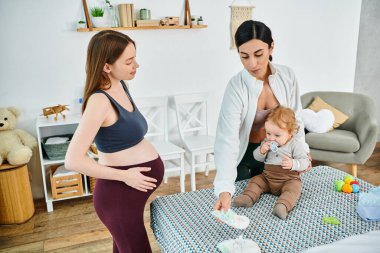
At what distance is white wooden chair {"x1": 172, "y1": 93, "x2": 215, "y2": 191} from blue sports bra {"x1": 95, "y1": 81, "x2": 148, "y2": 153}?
6.07 feet

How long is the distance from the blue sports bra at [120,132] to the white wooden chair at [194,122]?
6.07 ft

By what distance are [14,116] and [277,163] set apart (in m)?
2.21

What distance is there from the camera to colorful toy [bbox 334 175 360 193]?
1831mm

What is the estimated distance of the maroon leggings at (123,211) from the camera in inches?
55.6

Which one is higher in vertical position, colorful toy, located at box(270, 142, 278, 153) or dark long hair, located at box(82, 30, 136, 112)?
dark long hair, located at box(82, 30, 136, 112)

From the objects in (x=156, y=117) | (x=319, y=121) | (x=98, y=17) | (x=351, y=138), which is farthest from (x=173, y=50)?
(x=351, y=138)

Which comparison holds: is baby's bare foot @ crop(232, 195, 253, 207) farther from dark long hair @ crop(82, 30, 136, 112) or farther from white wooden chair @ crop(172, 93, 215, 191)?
white wooden chair @ crop(172, 93, 215, 191)

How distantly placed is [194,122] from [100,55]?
2.45 metres

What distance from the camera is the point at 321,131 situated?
3461 millimetres

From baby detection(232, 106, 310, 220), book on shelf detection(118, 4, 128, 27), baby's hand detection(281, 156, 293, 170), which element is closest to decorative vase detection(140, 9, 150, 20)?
book on shelf detection(118, 4, 128, 27)

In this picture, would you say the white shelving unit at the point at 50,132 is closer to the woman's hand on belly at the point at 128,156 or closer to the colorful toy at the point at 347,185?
the woman's hand on belly at the point at 128,156

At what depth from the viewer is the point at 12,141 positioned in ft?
9.30

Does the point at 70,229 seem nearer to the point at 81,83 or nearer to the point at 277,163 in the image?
the point at 81,83

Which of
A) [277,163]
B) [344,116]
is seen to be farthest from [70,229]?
[344,116]
